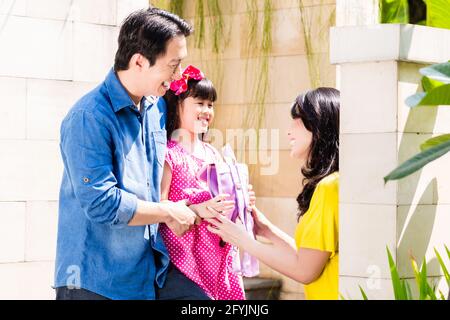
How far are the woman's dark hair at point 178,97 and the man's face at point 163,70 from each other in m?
0.45

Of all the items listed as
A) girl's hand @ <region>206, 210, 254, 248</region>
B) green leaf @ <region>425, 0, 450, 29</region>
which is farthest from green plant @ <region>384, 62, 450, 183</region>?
green leaf @ <region>425, 0, 450, 29</region>

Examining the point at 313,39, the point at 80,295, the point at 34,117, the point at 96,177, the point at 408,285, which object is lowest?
the point at 80,295

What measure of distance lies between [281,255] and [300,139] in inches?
19.4

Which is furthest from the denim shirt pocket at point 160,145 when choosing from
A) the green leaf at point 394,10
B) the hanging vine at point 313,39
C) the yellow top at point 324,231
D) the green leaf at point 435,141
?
the green leaf at point 394,10

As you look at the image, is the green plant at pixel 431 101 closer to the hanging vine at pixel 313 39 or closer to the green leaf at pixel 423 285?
the green leaf at pixel 423 285

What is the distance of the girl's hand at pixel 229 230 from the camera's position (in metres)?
4.17

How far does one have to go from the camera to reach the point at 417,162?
11.2ft

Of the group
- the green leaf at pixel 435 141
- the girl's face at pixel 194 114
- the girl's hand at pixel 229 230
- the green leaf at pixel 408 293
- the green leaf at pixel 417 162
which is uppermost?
the girl's face at pixel 194 114

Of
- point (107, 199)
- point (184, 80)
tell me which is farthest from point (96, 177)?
point (184, 80)

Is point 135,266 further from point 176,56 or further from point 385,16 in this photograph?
point 385,16

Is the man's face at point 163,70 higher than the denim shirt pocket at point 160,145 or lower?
higher

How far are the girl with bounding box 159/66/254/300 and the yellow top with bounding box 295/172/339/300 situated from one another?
0.36m

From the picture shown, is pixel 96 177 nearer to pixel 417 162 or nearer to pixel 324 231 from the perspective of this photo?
pixel 324 231
